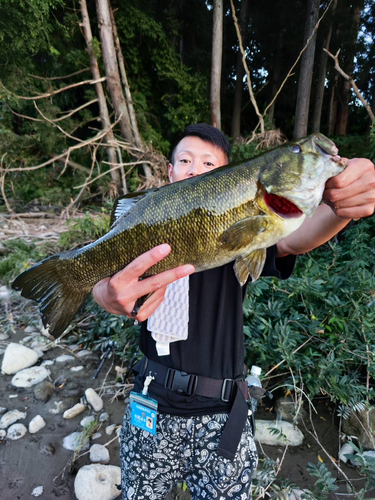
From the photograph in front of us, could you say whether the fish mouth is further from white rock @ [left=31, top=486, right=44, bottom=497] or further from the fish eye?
white rock @ [left=31, top=486, right=44, bottom=497]

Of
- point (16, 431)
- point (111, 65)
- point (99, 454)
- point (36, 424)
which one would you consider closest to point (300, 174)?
point (99, 454)

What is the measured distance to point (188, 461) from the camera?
1.72 m

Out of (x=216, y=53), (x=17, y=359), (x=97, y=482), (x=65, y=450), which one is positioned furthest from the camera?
(x=216, y=53)

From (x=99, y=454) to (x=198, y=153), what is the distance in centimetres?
285

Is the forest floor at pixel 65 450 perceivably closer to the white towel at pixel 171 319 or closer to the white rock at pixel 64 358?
the white rock at pixel 64 358

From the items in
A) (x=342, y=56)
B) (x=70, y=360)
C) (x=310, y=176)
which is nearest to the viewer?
(x=310, y=176)

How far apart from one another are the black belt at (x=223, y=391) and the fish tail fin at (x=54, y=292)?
66cm

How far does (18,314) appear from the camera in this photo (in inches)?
201

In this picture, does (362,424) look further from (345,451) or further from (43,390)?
(43,390)

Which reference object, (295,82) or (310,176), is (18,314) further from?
(295,82)

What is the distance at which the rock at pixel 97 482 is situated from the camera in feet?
7.66

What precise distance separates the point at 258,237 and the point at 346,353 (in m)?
2.05

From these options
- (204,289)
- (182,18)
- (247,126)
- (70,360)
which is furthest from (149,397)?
(247,126)

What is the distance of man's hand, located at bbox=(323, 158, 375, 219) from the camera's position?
142cm
